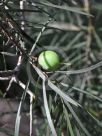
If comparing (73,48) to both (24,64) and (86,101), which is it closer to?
(86,101)

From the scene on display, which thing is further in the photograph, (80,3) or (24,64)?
(80,3)

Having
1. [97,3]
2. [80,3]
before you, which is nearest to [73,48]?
[80,3]

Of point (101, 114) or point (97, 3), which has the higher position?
point (97, 3)

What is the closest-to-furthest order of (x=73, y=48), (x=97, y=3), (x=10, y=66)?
(x=10, y=66)
(x=73, y=48)
(x=97, y=3)

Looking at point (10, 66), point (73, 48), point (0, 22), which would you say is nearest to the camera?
point (0, 22)

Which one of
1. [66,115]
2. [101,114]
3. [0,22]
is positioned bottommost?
[101,114]

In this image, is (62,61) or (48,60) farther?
(62,61)

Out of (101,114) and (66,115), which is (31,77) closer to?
(66,115)

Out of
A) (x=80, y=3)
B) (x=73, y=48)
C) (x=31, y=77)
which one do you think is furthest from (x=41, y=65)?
(x=80, y=3)
